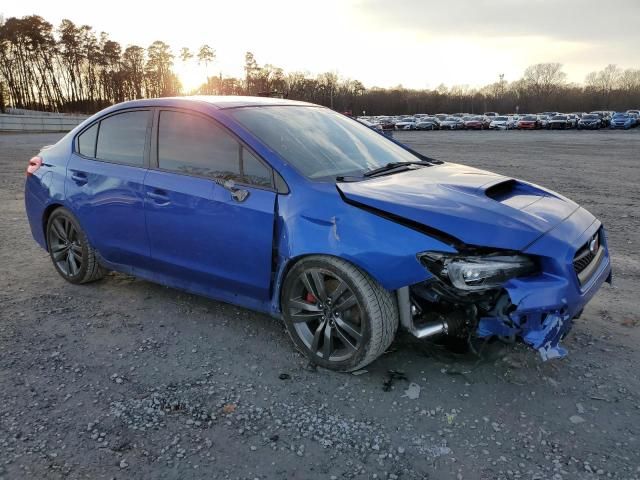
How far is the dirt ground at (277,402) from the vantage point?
2539 mm

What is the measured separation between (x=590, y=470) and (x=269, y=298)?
2022 millimetres

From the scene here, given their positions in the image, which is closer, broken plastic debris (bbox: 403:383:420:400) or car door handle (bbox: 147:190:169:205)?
broken plastic debris (bbox: 403:383:420:400)

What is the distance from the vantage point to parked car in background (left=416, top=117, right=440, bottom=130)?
187ft

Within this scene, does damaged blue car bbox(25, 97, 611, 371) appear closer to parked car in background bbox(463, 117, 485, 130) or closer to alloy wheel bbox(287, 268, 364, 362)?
alloy wheel bbox(287, 268, 364, 362)

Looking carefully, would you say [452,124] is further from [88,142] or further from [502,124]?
[88,142]

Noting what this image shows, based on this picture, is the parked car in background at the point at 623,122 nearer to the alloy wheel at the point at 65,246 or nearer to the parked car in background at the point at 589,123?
the parked car in background at the point at 589,123

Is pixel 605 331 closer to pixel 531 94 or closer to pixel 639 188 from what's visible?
pixel 639 188

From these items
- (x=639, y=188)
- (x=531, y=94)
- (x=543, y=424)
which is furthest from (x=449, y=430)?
(x=531, y=94)

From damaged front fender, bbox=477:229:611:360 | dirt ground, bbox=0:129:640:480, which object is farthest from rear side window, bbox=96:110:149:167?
damaged front fender, bbox=477:229:611:360

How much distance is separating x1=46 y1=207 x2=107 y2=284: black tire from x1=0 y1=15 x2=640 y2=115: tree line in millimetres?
57954

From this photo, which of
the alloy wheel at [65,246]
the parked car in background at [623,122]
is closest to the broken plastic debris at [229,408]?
the alloy wheel at [65,246]

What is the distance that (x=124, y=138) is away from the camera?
4.35m

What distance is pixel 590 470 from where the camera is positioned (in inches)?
96.6

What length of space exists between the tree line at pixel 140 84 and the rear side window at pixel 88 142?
190 ft
